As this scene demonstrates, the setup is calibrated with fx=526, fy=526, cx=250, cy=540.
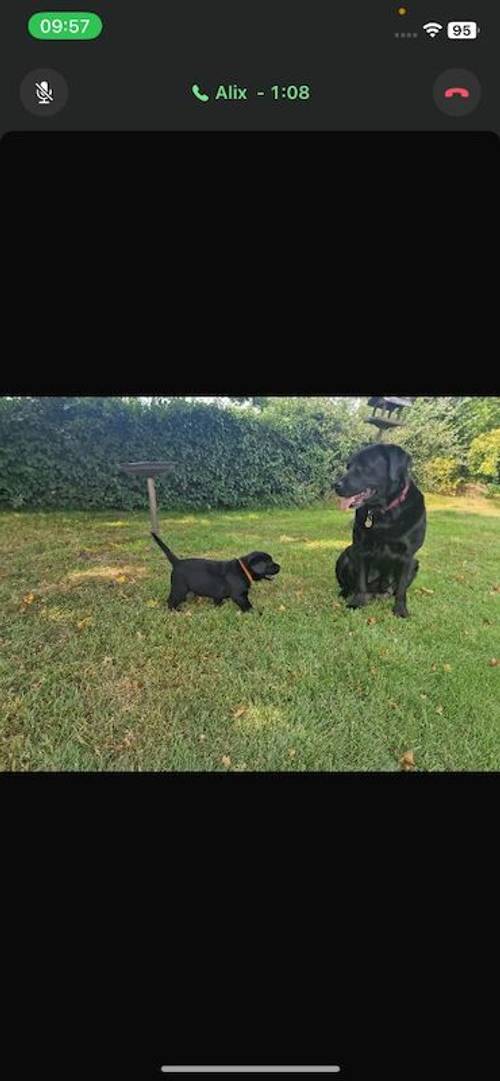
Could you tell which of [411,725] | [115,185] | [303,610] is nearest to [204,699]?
[303,610]

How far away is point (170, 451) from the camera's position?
2.98 feet

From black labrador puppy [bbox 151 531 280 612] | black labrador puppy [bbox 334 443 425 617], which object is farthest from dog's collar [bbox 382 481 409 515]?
black labrador puppy [bbox 151 531 280 612]

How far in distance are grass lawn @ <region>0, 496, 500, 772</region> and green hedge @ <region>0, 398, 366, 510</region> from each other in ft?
0.13

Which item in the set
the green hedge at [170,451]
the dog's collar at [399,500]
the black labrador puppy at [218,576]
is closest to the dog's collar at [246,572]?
the black labrador puppy at [218,576]

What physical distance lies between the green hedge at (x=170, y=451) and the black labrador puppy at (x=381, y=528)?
7 cm

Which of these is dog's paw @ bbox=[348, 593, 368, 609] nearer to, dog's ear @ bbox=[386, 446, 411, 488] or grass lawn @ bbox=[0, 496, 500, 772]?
grass lawn @ bbox=[0, 496, 500, 772]
